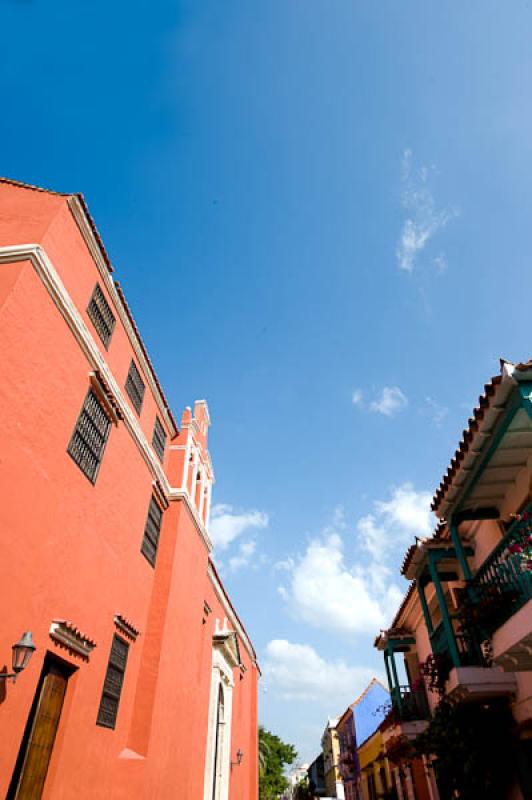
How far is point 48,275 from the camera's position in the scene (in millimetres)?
6734

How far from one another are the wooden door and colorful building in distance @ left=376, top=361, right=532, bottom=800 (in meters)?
5.74

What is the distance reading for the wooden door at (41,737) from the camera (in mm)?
5578

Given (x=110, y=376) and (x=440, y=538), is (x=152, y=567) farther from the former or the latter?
(x=440, y=538)

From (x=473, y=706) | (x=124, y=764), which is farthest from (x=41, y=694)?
(x=473, y=706)

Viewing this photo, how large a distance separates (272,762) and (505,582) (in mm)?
39081

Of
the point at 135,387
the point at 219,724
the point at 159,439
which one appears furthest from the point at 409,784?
the point at 135,387

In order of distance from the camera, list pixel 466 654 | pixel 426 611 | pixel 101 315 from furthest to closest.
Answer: pixel 426 611
pixel 101 315
pixel 466 654

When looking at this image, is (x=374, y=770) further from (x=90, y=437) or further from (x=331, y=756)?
(x=331, y=756)

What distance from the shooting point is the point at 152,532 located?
10211 millimetres

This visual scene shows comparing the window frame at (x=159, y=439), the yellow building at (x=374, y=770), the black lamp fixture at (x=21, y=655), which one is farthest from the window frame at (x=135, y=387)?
the yellow building at (x=374, y=770)

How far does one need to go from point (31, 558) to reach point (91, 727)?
2.97 metres

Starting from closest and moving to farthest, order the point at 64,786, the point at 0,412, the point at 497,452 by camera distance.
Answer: the point at 0,412, the point at 64,786, the point at 497,452

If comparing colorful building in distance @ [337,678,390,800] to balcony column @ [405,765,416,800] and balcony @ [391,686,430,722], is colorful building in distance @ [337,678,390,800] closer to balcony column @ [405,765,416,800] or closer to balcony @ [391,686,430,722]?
balcony column @ [405,765,416,800]

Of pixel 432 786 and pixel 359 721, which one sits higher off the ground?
pixel 359 721
